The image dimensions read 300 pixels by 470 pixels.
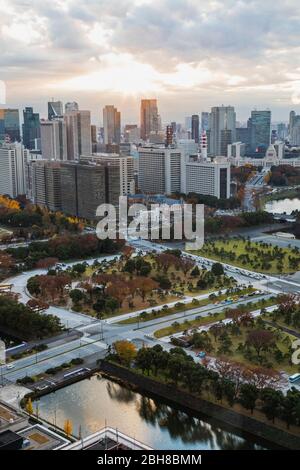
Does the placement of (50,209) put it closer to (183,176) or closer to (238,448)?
(183,176)

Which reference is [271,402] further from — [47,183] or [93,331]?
[47,183]

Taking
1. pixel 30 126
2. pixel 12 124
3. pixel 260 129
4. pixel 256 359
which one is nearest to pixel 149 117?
pixel 260 129

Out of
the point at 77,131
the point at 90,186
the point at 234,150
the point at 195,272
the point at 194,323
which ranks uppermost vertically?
the point at 77,131

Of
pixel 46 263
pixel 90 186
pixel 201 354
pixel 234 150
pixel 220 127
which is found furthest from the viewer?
pixel 220 127

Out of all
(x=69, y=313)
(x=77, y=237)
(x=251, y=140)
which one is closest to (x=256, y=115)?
(x=251, y=140)

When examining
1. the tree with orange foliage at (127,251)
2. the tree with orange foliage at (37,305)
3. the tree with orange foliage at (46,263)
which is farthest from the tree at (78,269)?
the tree with orange foliage at (37,305)

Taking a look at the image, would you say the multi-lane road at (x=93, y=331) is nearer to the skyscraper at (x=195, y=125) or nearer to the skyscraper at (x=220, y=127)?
the skyscraper at (x=220, y=127)
